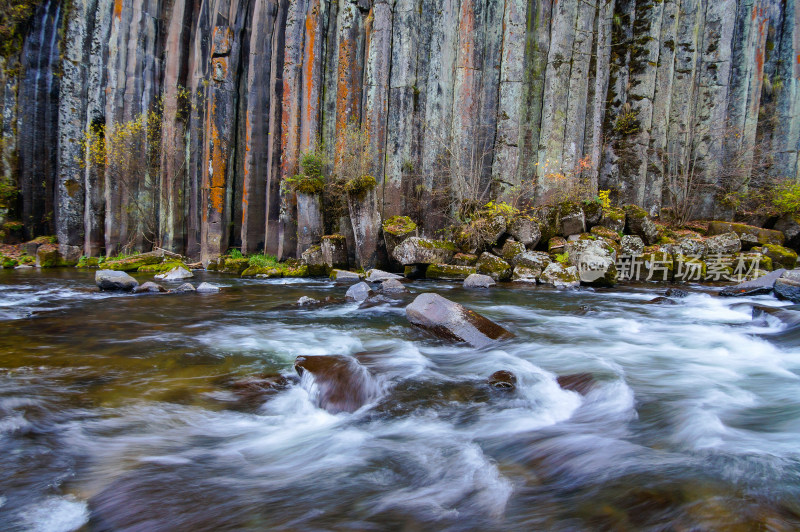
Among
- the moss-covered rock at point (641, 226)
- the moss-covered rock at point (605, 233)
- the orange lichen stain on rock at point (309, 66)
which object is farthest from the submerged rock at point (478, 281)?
the orange lichen stain on rock at point (309, 66)

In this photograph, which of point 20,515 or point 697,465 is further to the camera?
point 697,465

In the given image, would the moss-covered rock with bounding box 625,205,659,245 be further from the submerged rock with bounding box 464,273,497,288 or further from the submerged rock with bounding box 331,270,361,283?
the submerged rock with bounding box 331,270,361,283

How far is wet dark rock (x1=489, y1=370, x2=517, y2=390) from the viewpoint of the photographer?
3.40 m

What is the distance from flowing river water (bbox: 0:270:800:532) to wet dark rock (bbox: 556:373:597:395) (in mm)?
33

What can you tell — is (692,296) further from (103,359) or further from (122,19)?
(122,19)

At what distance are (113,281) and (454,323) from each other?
7009 mm

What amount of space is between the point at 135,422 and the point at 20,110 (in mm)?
18526

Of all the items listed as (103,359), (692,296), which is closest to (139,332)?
(103,359)

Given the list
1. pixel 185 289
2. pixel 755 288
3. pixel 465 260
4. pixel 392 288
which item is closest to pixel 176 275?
pixel 185 289

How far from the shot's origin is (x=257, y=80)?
487 inches

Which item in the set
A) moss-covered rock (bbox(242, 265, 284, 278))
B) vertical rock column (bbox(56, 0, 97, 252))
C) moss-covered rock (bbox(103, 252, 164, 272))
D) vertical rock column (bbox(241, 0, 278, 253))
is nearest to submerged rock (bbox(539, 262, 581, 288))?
moss-covered rock (bbox(242, 265, 284, 278))

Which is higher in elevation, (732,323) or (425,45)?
(425,45)

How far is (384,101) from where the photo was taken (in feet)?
35.9

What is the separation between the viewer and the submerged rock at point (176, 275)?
33.7 feet
